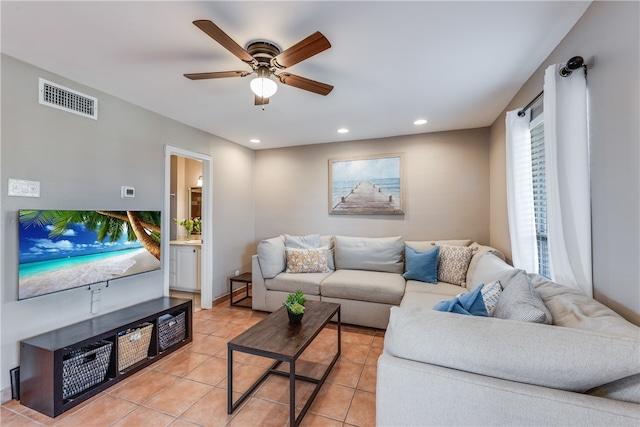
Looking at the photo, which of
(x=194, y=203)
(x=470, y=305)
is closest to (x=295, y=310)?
(x=470, y=305)

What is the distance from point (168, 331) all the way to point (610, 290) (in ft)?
10.6

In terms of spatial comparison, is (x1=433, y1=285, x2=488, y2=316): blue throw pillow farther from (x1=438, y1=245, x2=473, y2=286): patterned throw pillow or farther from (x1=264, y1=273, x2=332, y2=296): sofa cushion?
(x1=264, y1=273, x2=332, y2=296): sofa cushion

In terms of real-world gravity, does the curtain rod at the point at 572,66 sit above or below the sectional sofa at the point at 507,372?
above

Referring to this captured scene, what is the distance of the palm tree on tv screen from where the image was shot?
205cm

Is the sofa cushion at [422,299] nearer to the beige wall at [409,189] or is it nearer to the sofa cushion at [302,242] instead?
the beige wall at [409,189]

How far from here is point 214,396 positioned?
2000 millimetres

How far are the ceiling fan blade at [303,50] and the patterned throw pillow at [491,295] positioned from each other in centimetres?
175

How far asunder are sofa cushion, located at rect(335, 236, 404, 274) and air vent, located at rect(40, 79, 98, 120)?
3051mm

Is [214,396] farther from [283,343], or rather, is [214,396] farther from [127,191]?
[127,191]

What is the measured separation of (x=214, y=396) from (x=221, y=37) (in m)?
2.34

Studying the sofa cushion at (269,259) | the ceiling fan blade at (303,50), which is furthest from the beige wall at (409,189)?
the ceiling fan blade at (303,50)

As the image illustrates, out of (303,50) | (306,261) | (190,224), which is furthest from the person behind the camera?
(190,224)

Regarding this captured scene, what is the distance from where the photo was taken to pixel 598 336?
92 cm

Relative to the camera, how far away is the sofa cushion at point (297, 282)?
3.38 metres
